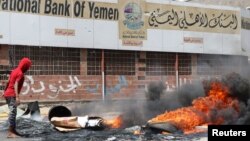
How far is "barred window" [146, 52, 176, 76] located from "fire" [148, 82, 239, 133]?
11.5m

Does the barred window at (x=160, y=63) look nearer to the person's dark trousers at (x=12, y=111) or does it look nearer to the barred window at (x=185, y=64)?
the barred window at (x=185, y=64)

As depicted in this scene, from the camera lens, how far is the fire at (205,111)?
10.5 m

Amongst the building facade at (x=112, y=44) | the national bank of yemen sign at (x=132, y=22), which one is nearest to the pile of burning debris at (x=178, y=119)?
the building facade at (x=112, y=44)

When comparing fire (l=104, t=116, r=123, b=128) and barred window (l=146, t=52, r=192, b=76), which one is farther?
barred window (l=146, t=52, r=192, b=76)

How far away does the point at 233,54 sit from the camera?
85.4 ft

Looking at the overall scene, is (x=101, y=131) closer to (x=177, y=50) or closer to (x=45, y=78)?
(x=45, y=78)

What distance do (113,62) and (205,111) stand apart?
36.2 feet

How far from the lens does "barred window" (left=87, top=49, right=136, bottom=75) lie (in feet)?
68.7

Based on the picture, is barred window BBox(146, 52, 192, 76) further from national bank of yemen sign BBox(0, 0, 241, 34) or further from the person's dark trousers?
the person's dark trousers

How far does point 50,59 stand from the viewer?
64.7ft

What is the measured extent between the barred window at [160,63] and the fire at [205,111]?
1146 centimetres

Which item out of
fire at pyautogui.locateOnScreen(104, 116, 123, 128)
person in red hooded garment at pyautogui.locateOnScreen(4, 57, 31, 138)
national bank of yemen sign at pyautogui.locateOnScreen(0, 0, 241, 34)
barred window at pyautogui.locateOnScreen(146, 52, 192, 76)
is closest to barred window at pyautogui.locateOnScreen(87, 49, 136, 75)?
national bank of yemen sign at pyautogui.locateOnScreen(0, 0, 241, 34)

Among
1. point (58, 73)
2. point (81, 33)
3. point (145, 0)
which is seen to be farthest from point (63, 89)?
point (145, 0)

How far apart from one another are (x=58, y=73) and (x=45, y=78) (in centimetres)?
64
